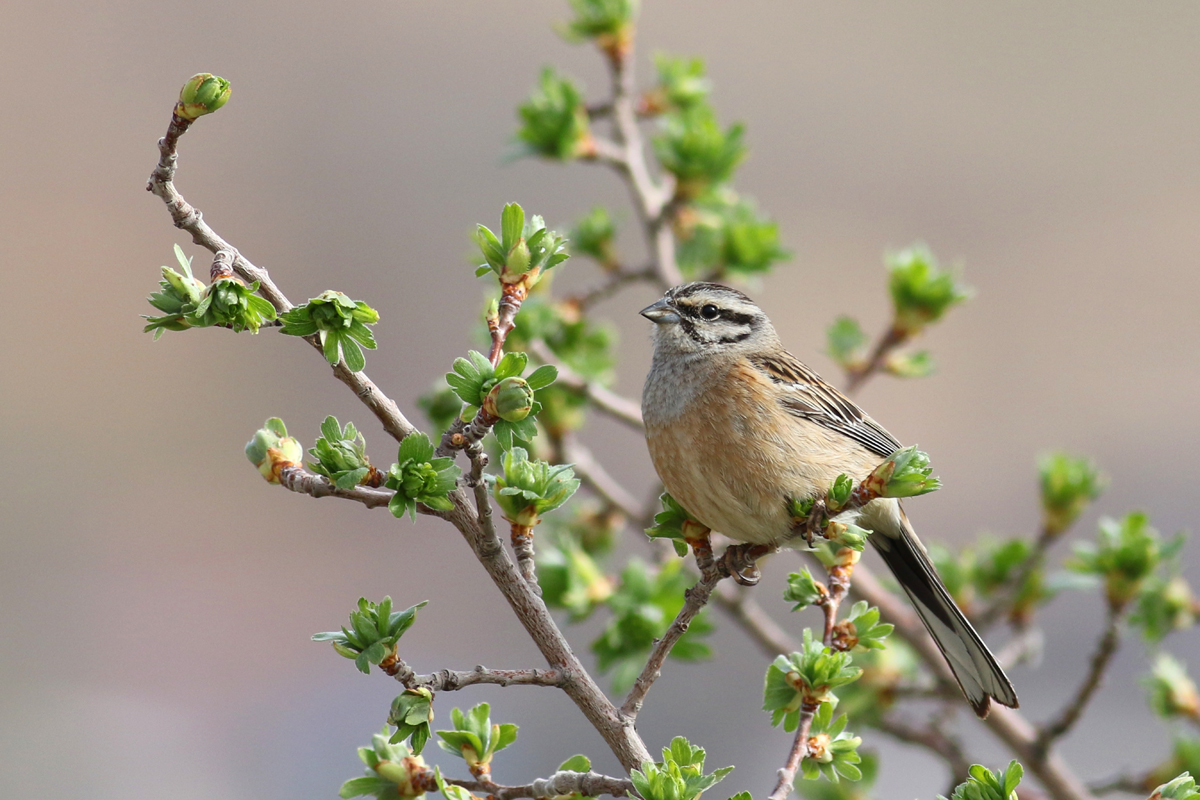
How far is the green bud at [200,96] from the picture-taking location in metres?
1.41

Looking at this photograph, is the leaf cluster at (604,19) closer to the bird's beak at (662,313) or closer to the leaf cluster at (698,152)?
the leaf cluster at (698,152)

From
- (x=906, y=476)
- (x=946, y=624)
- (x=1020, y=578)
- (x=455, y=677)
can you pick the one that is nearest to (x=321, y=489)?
(x=455, y=677)

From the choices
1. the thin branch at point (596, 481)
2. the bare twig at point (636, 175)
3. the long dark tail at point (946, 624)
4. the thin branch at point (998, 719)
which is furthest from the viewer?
the bare twig at point (636, 175)

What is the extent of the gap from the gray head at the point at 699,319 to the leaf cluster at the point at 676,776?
1.54 meters

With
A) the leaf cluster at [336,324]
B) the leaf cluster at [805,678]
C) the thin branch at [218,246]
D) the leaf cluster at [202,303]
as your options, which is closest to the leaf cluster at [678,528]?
the leaf cluster at [805,678]

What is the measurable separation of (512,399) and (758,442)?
1173mm

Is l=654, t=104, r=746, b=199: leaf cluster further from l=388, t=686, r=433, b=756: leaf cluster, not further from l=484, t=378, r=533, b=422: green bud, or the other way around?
l=388, t=686, r=433, b=756: leaf cluster

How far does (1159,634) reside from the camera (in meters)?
2.94

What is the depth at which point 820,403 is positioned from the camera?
2961 mm

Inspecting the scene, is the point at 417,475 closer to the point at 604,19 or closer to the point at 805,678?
the point at 805,678

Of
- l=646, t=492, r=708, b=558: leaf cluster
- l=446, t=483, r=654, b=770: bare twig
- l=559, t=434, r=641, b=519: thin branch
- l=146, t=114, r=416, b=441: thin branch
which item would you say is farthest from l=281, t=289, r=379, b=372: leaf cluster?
l=559, t=434, r=641, b=519: thin branch

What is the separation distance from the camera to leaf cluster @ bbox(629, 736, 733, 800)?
1474 mm

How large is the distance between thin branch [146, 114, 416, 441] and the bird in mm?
853

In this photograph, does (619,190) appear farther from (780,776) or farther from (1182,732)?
(780,776)
